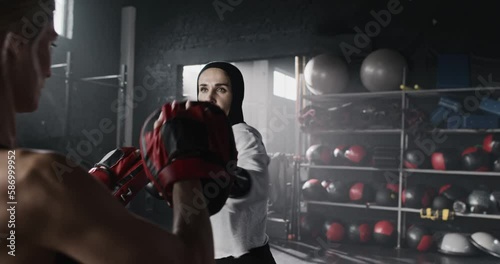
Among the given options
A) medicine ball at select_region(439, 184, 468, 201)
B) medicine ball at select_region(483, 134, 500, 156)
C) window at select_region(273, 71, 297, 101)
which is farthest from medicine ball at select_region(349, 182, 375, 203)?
window at select_region(273, 71, 297, 101)

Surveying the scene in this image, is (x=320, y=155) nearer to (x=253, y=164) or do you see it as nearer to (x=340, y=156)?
(x=340, y=156)

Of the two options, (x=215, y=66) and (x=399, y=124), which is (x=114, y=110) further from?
(x=215, y=66)

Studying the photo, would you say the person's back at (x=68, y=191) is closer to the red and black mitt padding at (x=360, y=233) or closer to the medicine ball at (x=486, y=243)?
the medicine ball at (x=486, y=243)

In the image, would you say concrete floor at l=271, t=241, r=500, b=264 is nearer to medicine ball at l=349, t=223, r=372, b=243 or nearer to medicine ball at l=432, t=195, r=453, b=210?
medicine ball at l=349, t=223, r=372, b=243

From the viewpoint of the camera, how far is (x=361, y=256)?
4.69 metres

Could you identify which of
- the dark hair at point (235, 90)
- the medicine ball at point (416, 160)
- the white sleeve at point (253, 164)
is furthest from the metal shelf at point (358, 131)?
the white sleeve at point (253, 164)

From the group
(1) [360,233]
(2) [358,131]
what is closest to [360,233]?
(1) [360,233]

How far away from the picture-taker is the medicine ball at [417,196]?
495cm

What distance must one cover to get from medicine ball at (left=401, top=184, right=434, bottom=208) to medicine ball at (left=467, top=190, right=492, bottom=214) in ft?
1.36

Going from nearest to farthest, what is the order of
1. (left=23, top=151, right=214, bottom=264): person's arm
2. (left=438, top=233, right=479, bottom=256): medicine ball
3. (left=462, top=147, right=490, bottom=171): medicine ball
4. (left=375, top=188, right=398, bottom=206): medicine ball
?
1. (left=23, top=151, right=214, bottom=264): person's arm
2. (left=438, top=233, right=479, bottom=256): medicine ball
3. (left=462, top=147, right=490, bottom=171): medicine ball
4. (left=375, top=188, right=398, bottom=206): medicine ball

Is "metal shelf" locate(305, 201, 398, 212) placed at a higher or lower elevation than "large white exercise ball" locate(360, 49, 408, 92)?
lower

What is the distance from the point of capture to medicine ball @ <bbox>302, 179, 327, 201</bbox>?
18.0ft

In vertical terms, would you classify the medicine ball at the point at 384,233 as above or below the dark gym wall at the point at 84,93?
below

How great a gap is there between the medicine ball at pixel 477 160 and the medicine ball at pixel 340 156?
134cm
